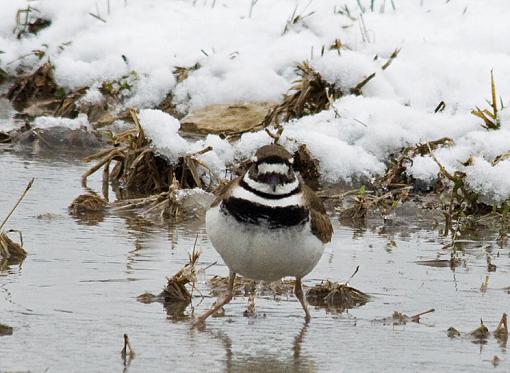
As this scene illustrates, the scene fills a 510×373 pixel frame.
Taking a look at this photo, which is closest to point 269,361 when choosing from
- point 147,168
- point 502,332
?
point 502,332

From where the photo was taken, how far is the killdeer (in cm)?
589

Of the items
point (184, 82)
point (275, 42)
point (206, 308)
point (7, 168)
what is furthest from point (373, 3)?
point (206, 308)

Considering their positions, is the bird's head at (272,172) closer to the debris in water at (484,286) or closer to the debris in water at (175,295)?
the debris in water at (175,295)

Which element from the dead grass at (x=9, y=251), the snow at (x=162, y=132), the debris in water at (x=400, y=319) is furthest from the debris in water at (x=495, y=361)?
the snow at (x=162, y=132)

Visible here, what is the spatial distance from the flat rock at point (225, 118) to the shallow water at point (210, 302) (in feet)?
8.91

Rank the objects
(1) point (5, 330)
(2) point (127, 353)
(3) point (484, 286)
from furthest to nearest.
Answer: (3) point (484, 286) < (1) point (5, 330) < (2) point (127, 353)

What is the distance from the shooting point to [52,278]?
21.8ft

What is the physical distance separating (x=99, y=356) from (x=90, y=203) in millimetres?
3409

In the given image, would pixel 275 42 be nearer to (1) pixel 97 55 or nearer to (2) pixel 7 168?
(1) pixel 97 55

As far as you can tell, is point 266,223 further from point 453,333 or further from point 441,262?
point 441,262

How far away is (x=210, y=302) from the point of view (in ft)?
21.6

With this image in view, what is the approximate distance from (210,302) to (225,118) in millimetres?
5010

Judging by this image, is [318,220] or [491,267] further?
[491,267]

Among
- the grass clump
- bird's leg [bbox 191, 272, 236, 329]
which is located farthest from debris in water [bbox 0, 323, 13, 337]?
the grass clump
